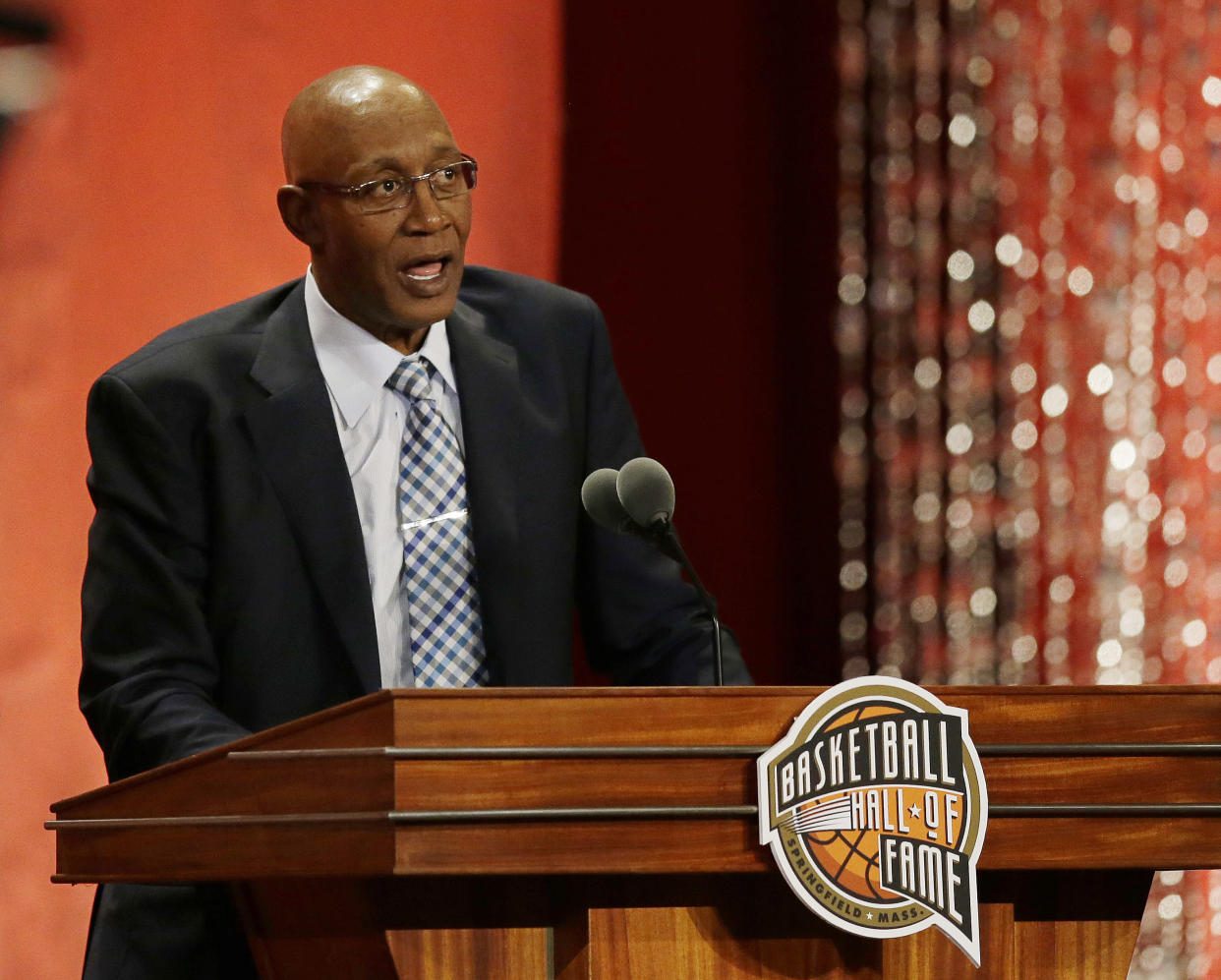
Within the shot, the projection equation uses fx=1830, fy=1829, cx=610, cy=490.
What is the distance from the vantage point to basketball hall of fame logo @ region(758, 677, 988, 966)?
1129 mm

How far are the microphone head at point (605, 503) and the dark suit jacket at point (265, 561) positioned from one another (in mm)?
297

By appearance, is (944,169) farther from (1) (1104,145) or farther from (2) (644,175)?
(2) (644,175)

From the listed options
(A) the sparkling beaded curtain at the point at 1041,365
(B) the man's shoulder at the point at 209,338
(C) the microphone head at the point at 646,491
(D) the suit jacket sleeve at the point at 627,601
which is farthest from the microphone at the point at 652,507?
(A) the sparkling beaded curtain at the point at 1041,365

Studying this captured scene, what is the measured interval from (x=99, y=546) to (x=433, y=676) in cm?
33

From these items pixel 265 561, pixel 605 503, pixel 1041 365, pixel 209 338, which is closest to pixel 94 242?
pixel 209 338

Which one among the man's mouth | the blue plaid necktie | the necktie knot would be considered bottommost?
the blue plaid necktie

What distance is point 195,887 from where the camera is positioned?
5.01ft

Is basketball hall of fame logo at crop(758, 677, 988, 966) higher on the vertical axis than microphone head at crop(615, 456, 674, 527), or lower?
lower

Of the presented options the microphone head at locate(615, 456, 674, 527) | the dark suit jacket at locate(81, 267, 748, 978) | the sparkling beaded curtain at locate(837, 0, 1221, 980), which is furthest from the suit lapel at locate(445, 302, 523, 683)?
the sparkling beaded curtain at locate(837, 0, 1221, 980)

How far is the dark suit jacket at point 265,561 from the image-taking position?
5.06ft

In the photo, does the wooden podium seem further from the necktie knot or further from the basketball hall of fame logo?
the necktie knot

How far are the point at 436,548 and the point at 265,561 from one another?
0.50 ft

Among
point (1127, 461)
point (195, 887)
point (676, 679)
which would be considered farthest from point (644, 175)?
point (195, 887)

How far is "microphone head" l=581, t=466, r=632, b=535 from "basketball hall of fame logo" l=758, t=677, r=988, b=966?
10.8 inches
